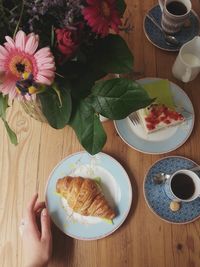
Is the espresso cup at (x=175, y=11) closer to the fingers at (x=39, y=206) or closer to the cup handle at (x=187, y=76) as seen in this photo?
the cup handle at (x=187, y=76)

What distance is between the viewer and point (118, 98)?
60cm

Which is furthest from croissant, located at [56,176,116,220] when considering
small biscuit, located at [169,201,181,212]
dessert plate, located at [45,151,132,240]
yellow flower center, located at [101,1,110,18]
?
yellow flower center, located at [101,1,110,18]

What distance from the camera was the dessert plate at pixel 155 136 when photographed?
822mm

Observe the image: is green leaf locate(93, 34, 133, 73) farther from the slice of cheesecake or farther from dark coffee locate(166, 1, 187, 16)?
dark coffee locate(166, 1, 187, 16)

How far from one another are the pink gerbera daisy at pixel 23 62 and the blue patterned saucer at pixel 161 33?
52cm

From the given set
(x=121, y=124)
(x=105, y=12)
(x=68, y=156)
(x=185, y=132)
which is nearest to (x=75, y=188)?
(x=68, y=156)

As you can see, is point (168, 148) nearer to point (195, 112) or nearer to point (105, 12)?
point (195, 112)

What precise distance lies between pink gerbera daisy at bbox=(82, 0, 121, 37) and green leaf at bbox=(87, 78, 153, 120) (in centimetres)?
11

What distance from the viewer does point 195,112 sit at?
86cm

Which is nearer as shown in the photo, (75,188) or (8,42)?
(8,42)

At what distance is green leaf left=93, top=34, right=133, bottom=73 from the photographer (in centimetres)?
61

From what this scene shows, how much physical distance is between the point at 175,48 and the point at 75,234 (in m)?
0.55

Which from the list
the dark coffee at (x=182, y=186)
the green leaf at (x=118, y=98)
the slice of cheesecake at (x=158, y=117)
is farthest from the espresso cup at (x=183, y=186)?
the green leaf at (x=118, y=98)

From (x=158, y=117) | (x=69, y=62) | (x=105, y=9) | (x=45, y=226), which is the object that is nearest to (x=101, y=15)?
(x=105, y=9)
